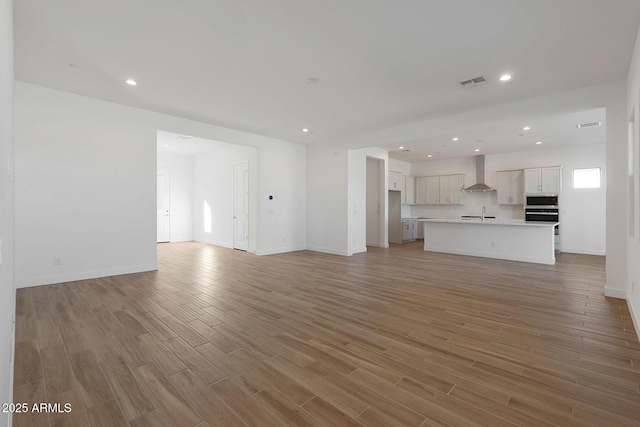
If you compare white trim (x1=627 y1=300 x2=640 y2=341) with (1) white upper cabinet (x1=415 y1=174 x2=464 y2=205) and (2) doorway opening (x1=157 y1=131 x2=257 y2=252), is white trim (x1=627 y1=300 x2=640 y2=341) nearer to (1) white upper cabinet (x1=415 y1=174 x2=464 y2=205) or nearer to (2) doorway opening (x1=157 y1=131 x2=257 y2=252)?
(2) doorway opening (x1=157 y1=131 x2=257 y2=252)

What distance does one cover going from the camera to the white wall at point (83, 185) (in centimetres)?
432

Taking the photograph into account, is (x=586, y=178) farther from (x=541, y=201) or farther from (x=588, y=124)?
(x=588, y=124)

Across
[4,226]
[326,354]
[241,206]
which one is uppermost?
[241,206]

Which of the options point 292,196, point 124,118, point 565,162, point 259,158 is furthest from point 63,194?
point 565,162

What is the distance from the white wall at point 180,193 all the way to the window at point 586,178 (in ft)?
40.1

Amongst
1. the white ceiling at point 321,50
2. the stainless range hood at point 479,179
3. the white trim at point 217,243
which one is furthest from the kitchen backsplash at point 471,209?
the white trim at point 217,243

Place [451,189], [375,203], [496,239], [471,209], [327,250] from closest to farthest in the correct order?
[496,239]
[327,250]
[375,203]
[471,209]
[451,189]

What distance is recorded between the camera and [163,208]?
32.6ft

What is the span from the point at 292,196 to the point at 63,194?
487 cm

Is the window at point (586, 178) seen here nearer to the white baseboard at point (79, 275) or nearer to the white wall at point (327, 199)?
the white wall at point (327, 199)

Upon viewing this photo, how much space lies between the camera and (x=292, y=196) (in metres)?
8.20

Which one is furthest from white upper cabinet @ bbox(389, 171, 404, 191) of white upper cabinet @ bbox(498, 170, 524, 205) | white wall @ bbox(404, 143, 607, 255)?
white upper cabinet @ bbox(498, 170, 524, 205)

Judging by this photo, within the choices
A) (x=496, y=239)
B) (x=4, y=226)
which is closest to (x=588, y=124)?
(x=496, y=239)

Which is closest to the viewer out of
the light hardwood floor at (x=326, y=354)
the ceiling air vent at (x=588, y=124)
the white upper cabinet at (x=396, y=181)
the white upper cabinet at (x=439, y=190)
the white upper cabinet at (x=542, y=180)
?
the light hardwood floor at (x=326, y=354)
